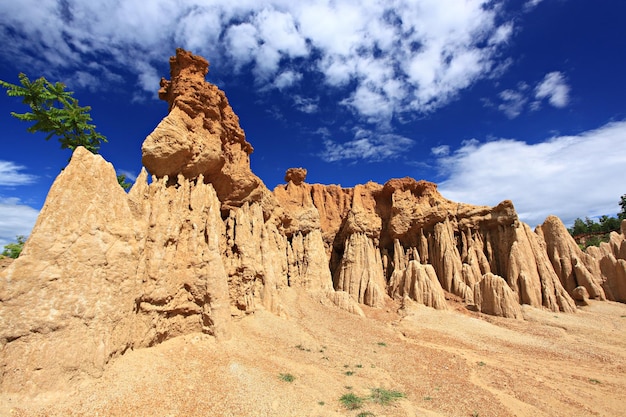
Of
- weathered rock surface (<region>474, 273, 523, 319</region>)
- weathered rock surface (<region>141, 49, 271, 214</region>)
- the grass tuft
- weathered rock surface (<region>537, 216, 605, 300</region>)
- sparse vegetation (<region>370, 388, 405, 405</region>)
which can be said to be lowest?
sparse vegetation (<region>370, 388, 405, 405</region>)

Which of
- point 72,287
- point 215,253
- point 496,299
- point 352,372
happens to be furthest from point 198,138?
point 496,299

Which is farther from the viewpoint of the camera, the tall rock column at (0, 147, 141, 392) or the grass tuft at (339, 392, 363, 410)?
the grass tuft at (339, 392, 363, 410)

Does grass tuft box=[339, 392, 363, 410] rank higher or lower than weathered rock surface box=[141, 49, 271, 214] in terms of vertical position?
lower

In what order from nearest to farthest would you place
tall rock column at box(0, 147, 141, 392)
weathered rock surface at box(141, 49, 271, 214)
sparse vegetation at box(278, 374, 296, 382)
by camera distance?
tall rock column at box(0, 147, 141, 392) < sparse vegetation at box(278, 374, 296, 382) < weathered rock surface at box(141, 49, 271, 214)

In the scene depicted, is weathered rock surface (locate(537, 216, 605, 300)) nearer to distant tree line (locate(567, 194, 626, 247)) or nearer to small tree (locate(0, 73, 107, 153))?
distant tree line (locate(567, 194, 626, 247))

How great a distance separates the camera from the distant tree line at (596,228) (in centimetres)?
6311

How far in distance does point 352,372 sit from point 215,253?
8.16m

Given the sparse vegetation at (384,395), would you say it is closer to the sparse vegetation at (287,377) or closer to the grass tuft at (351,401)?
the grass tuft at (351,401)

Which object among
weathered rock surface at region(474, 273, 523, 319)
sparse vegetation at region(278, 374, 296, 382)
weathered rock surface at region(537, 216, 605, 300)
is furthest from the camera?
weathered rock surface at region(537, 216, 605, 300)

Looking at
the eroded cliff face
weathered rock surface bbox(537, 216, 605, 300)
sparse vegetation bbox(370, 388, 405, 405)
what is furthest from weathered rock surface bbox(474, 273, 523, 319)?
sparse vegetation bbox(370, 388, 405, 405)

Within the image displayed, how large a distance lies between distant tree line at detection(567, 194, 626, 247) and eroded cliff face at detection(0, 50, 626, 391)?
27218mm

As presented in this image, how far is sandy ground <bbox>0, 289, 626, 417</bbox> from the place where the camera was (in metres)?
9.48

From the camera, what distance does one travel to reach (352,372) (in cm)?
1426

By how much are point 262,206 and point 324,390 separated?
14.9m
